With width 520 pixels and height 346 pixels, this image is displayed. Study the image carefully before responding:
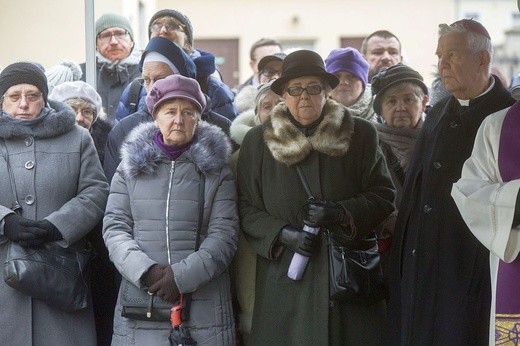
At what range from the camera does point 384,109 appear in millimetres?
5250

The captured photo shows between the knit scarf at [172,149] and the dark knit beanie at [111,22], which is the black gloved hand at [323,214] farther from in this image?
the dark knit beanie at [111,22]

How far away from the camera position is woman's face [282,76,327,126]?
458 centimetres

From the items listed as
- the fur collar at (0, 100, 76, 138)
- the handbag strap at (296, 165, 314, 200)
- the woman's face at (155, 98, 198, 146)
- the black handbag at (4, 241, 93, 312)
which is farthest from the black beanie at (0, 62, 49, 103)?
the handbag strap at (296, 165, 314, 200)

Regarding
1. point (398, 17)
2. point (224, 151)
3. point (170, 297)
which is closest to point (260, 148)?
point (224, 151)

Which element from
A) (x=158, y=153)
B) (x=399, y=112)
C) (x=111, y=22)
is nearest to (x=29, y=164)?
(x=158, y=153)

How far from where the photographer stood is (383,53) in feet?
22.7

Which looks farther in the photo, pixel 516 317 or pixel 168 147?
pixel 168 147

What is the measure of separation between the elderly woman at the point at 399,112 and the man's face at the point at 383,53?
161 centimetres

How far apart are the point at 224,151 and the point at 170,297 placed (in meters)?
0.77

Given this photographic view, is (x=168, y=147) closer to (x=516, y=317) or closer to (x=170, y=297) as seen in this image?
(x=170, y=297)

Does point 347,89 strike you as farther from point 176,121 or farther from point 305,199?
point 176,121

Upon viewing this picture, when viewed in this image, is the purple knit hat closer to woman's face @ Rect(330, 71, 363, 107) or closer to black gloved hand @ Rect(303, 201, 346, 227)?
woman's face @ Rect(330, 71, 363, 107)

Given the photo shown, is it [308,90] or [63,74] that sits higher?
[63,74]

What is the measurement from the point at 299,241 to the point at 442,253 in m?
0.65
